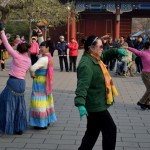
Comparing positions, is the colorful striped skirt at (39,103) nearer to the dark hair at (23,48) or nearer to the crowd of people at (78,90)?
the crowd of people at (78,90)

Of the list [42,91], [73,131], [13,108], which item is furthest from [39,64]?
[73,131]

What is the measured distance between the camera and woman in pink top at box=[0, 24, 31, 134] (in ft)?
22.3

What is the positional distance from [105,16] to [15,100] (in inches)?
1079

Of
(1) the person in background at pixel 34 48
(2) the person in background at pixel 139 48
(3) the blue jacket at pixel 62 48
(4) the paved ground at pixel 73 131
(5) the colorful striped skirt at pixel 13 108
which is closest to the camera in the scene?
(4) the paved ground at pixel 73 131

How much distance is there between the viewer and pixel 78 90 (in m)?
4.60

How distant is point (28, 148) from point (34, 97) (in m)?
1.35

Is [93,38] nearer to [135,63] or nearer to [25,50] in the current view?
[25,50]

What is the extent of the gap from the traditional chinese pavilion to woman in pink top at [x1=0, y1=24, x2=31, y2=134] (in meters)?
23.5

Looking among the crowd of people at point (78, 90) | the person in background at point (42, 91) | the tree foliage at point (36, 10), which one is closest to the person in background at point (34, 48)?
the tree foliage at point (36, 10)

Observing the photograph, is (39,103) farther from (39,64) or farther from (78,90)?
(78,90)

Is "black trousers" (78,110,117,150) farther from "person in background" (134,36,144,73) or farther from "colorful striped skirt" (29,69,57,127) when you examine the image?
"person in background" (134,36,144,73)

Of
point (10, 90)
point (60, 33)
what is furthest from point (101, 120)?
point (60, 33)

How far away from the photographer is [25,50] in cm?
695

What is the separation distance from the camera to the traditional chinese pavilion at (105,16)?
30.2 meters
